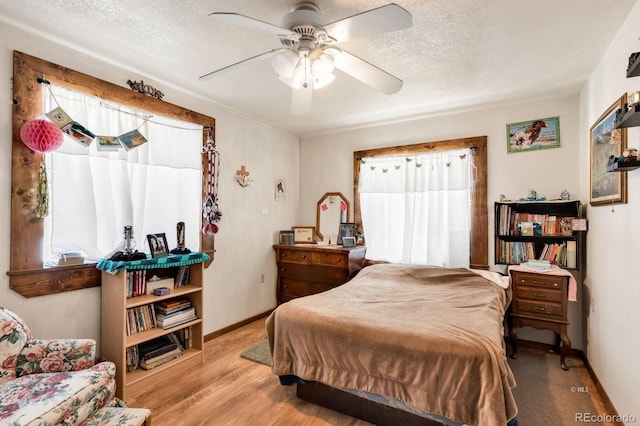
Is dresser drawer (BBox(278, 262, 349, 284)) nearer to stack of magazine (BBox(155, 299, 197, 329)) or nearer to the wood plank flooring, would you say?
the wood plank flooring

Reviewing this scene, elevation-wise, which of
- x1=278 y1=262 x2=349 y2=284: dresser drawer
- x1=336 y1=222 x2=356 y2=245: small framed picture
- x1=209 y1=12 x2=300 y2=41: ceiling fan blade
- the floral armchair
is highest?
x1=209 y1=12 x2=300 y2=41: ceiling fan blade

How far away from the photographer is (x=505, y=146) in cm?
332

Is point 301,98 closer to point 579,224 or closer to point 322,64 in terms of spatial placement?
point 322,64

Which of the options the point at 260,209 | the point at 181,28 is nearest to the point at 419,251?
the point at 260,209

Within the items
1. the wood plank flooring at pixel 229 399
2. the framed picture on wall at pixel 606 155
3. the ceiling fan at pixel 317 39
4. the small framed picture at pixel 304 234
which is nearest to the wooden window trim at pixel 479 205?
the framed picture on wall at pixel 606 155

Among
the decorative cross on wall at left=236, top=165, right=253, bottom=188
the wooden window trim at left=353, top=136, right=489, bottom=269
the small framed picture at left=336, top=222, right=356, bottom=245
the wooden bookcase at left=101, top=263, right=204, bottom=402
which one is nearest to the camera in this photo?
the wooden bookcase at left=101, top=263, right=204, bottom=402

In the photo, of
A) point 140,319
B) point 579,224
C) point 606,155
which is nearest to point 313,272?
point 140,319

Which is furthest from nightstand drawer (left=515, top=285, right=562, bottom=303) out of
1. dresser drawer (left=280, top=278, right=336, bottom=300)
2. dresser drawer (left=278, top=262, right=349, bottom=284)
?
dresser drawer (left=280, top=278, right=336, bottom=300)

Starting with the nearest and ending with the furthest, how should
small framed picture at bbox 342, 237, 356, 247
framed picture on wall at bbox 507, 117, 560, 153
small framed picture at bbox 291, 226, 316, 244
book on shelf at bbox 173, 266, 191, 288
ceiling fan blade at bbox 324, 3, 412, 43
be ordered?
1. ceiling fan blade at bbox 324, 3, 412, 43
2. book on shelf at bbox 173, 266, 191, 288
3. framed picture on wall at bbox 507, 117, 560, 153
4. small framed picture at bbox 342, 237, 356, 247
5. small framed picture at bbox 291, 226, 316, 244

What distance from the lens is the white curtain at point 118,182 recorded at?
2.21 m

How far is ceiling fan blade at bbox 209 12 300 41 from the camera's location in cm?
140

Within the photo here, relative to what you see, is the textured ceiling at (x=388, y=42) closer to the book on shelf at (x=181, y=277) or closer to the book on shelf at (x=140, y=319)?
the book on shelf at (x=181, y=277)

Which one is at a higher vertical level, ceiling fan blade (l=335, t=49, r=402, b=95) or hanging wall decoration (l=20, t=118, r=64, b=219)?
ceiling fan blade (l=335, t=49, r=402, b=95)

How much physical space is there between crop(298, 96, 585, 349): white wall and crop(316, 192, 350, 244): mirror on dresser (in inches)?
5.5
